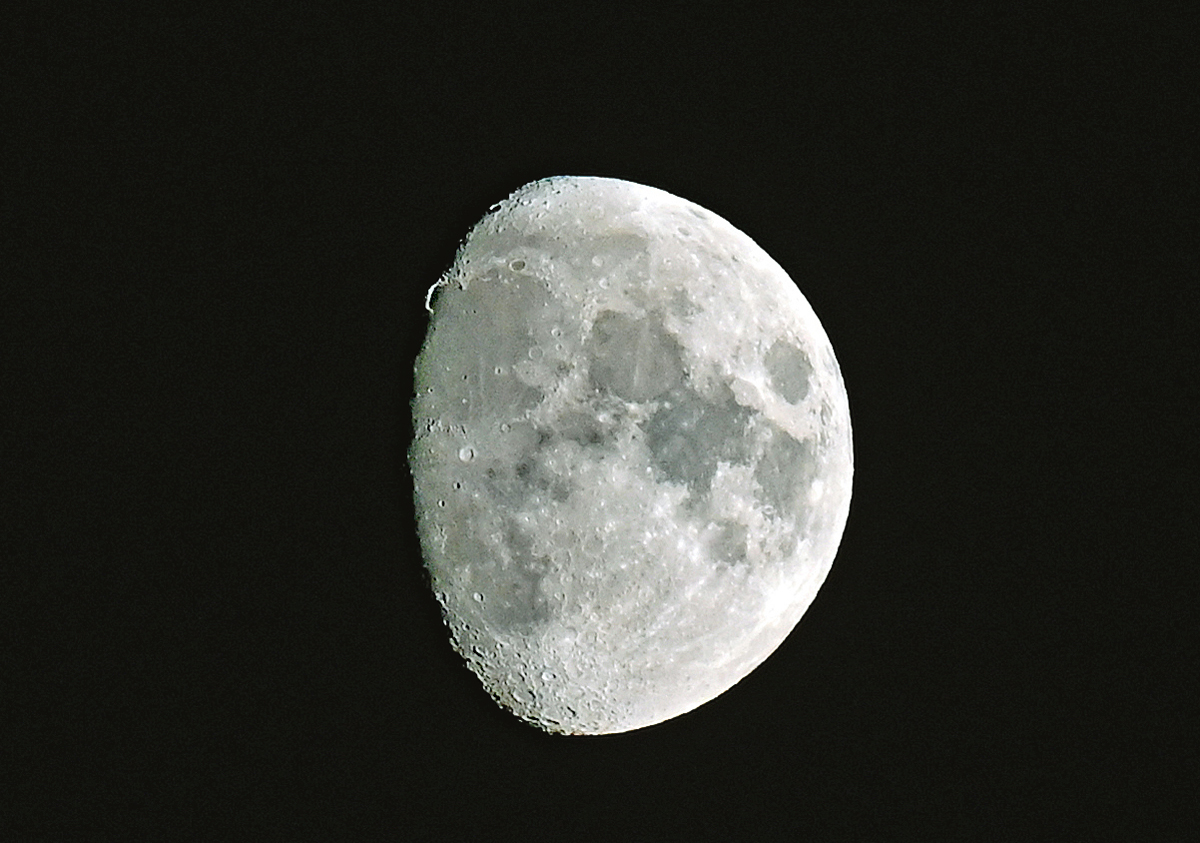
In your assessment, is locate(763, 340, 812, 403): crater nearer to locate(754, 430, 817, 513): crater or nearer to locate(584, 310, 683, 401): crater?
locate(754, 430, 817, 513): crater

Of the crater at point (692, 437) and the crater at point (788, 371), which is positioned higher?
the crater at point (788, 371)

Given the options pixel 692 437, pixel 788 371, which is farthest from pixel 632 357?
pixel 788 371

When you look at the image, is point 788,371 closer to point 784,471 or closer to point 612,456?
point 784,471

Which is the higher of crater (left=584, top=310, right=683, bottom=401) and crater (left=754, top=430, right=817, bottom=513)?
crater (left=584, top=310, right=683, bottom=401)

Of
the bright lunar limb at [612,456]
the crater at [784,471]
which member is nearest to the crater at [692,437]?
the bright lunar limb at [612,456]

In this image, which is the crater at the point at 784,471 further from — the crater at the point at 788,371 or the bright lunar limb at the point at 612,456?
the crater at the point at 788,371

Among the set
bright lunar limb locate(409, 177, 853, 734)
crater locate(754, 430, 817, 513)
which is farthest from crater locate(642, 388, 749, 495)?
crater locate(754, 430, 817, 513)

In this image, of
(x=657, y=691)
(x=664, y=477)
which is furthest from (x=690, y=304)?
(x=657, y=691)

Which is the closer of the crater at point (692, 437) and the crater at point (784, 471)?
the crater at point (692, 437)
